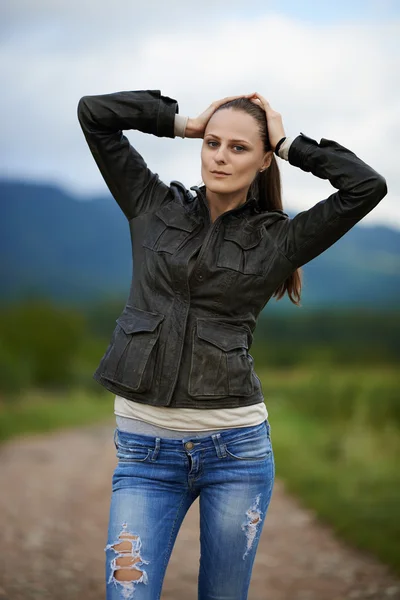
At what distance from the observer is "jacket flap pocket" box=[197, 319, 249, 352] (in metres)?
2.69

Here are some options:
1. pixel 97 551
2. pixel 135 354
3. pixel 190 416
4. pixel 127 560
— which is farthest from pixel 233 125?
pixel 97 551

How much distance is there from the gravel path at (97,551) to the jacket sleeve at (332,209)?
3.12 m

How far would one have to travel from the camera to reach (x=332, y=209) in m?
2.74

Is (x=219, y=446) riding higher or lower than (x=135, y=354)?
lower

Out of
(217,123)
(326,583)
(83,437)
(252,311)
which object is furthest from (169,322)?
(83,437)

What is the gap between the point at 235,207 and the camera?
289cm

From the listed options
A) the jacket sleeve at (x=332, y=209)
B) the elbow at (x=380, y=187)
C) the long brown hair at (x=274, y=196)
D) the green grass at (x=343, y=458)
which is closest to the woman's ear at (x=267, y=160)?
the long brown hair at (x=274, y=196)

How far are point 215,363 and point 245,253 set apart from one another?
354 millimetres

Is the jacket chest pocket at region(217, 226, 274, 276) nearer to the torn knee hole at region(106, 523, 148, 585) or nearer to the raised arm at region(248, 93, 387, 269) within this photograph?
the raised arm at region(248, 93, 387, 269)

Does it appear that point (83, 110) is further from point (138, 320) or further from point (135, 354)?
point (135, 354)

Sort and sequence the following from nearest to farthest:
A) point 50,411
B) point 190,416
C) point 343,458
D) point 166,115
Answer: point 190,416 < point 166,115 < point 343,458 < point 50,411

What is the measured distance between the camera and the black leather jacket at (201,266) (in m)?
2.69

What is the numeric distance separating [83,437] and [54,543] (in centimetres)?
515

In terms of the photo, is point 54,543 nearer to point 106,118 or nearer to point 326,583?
point 326,583
